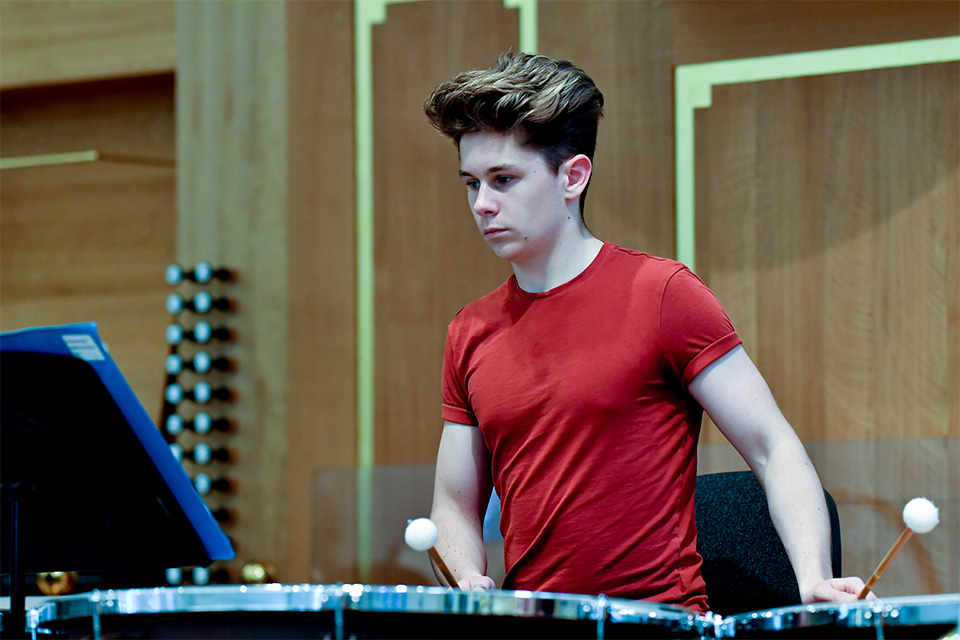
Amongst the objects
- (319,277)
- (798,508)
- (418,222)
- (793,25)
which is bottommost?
(798,508)

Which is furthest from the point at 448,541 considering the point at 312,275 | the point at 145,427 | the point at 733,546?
the point at 312,275

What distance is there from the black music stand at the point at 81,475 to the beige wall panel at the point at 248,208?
212 centimetres

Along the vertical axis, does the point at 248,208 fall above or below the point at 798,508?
above

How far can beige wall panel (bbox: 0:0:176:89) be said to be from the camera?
3930 mm

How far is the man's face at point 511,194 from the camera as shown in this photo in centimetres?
168

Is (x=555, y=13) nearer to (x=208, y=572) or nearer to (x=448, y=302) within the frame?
(x=448, y=302)

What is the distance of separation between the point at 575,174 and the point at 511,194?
12cm

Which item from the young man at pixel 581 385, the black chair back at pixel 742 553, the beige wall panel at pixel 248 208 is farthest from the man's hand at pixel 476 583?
the beige wall panel at pixel 248 208

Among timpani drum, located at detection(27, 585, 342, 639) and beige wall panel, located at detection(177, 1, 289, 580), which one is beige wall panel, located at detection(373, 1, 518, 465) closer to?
beige wall panel, located at detection(177, 1, 289, 580)

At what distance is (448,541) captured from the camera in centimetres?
179

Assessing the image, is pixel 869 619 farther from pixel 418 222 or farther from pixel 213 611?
pixel 418 222

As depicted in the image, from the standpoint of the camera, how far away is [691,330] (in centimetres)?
159

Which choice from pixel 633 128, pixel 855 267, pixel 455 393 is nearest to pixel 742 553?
pixel 455 393

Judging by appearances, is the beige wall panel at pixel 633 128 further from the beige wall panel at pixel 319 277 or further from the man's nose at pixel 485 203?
the man's nose at pixel 485 203
